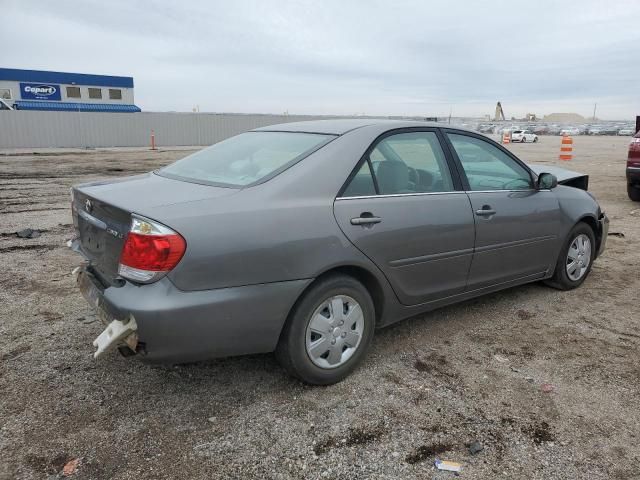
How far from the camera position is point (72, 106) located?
38.4 m

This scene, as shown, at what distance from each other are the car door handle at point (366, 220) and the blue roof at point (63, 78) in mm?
41718

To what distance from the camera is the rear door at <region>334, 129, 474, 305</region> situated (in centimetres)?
315

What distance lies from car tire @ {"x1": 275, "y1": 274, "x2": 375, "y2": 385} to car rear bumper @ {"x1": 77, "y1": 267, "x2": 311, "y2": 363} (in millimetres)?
98

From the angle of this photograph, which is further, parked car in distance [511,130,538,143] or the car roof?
parked car in distance [511,130,538,143]

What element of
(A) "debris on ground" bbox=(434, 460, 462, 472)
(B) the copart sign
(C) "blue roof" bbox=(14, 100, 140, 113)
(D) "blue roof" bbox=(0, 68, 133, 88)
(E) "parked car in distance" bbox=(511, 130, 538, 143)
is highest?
(D) "blue roof" bbox=(0, 68, 133, 88)

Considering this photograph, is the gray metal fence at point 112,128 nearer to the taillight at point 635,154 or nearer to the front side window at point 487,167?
the taillight at point 635,154

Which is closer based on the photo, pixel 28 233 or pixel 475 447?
pixel 475 447

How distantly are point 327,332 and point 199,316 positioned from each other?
0.82 m

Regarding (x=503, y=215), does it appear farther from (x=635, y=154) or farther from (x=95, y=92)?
(x=95, y=92)

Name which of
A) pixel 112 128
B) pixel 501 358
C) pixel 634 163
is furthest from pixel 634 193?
pixel 112 128

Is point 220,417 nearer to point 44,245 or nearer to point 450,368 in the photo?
point 450,368

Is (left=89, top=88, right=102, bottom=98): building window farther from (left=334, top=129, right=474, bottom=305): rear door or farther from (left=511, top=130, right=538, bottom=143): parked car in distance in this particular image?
(left=334, top=129, right=474, bottom=305): rear door

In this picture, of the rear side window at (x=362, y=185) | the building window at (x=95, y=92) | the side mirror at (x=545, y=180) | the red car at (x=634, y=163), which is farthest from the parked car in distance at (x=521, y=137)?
the rear side window at (x=362, y=185)

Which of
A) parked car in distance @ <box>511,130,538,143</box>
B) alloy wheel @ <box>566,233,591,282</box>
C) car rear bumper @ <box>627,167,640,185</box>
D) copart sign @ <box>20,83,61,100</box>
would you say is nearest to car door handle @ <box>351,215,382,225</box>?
alloy wheel @ <box>566,233,591,282</box>
